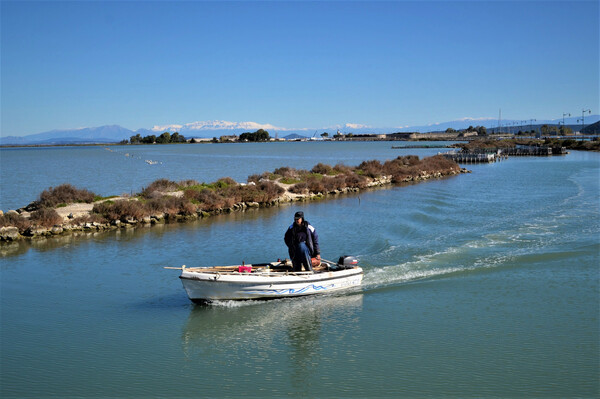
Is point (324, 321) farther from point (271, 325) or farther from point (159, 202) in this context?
point (159, 202)

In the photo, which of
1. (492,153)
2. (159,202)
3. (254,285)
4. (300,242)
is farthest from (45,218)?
(492,153)

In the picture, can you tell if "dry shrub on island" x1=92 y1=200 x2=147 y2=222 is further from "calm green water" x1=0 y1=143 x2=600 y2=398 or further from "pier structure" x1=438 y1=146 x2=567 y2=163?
"pier structure" x1=438 y1=146 x2=567 y2=163

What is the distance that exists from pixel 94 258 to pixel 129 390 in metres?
11.8

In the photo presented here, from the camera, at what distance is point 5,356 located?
12.5 meters

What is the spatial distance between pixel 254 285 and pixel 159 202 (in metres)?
17.8

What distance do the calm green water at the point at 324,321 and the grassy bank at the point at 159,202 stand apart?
2.09m

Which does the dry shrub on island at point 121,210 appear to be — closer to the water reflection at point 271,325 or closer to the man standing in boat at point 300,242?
the water reflection at point 271,325

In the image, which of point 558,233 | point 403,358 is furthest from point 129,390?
point 558,233

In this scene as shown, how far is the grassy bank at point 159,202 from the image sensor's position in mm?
26703

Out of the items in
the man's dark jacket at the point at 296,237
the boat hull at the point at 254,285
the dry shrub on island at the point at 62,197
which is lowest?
the boat hull at the point at 254,285

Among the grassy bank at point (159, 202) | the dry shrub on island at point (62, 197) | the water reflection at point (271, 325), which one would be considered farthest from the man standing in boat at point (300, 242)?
the dry shrub on island at point (62, 197)

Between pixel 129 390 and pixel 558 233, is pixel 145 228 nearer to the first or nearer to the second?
pixel 129 390

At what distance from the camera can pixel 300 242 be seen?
15906 millimetres

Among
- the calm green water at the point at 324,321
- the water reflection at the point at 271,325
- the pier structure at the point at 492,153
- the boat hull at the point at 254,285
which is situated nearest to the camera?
the calm green water at the point at 324,321
